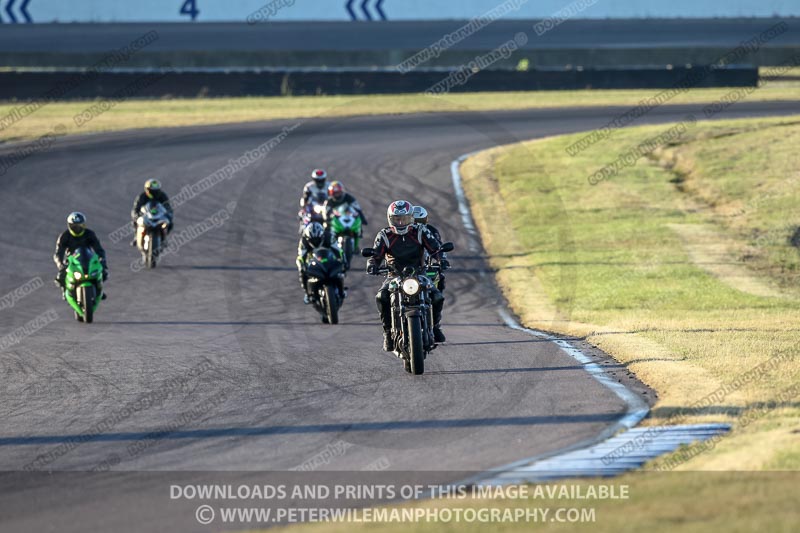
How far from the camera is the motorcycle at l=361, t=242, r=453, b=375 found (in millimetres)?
12320

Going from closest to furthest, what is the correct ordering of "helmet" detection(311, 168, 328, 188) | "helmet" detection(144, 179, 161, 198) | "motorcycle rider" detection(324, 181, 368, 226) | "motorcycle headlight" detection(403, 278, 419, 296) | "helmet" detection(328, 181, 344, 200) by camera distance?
"motorcycle headlight" detection(403, 278, 419, 296), "helmet" detection(328, 181, 344, 200), "motorcycle rider" detection(324, 181, 368, 226), "helmet" detection(311, 168, 328, 188), "helmet" detection(144, 179, 161, 198)

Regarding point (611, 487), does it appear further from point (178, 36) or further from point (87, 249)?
point (178, 36)

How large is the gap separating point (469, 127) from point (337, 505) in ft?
110

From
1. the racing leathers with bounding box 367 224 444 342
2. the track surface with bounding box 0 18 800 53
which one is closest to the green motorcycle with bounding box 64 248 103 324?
the racing leathers with bounding box 367 224 444 342

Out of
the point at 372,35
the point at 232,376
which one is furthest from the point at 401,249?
the point at 372,35

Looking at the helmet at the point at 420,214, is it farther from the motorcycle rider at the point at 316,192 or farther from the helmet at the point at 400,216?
the motorcycle rider at the point at 316,192

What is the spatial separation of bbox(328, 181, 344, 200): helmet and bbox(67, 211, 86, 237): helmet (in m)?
5.04

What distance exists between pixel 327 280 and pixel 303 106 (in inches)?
1064

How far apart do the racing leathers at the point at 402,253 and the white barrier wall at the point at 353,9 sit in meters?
38.9

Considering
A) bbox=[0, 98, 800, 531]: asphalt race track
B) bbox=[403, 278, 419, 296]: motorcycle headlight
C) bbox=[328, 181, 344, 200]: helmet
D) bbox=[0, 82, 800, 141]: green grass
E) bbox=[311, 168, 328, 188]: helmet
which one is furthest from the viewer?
bbox=[0, 82, 800, 141]: green grass

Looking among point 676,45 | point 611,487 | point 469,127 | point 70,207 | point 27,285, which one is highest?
point 676,45

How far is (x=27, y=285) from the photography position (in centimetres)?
2089

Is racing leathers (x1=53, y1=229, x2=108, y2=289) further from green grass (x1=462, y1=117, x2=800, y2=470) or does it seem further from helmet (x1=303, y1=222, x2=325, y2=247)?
green grass (x1=462, y1=117, x2=800, y2=470)

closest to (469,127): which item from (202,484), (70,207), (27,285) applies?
(70,207)
